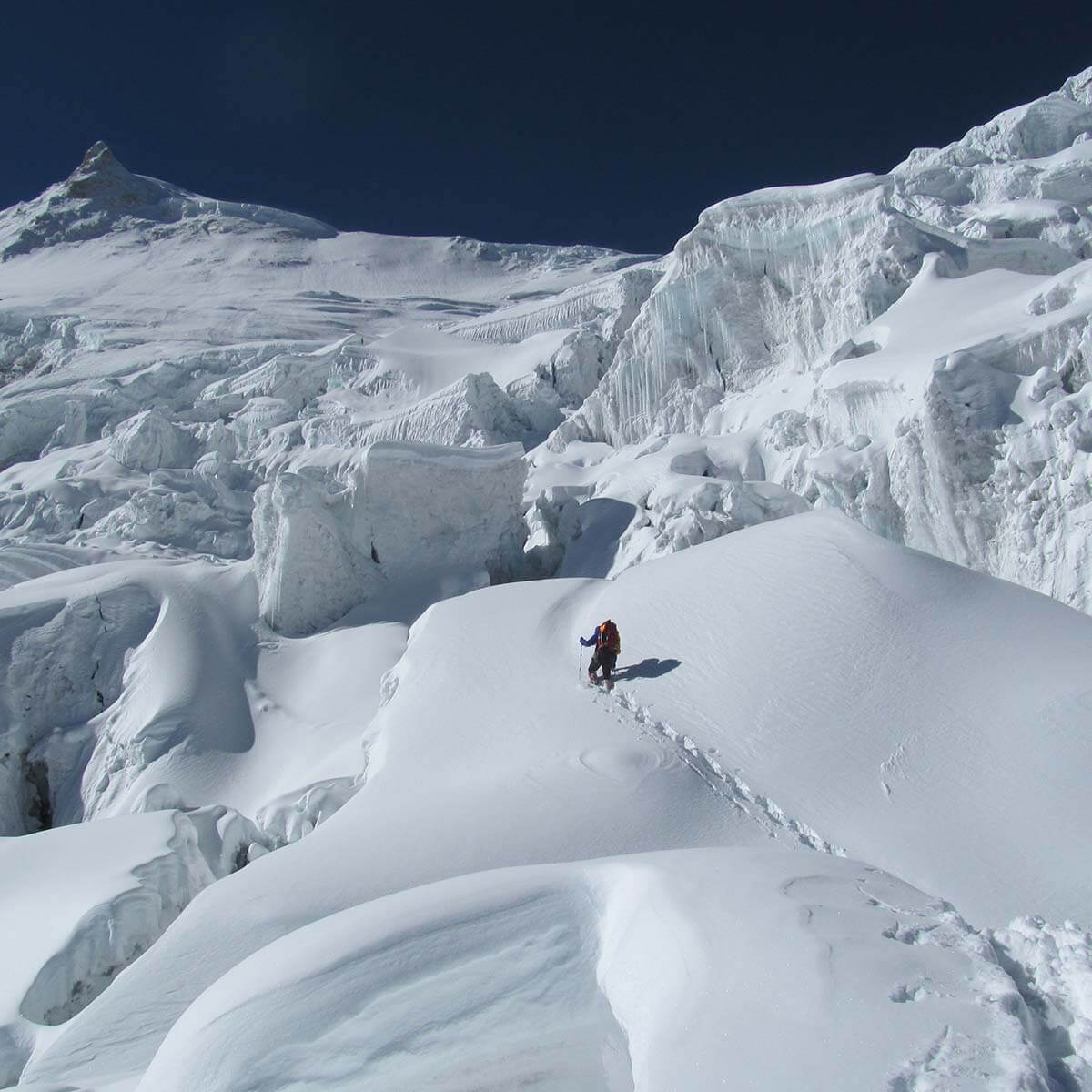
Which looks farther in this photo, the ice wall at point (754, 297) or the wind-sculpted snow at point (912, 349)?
the ice wall at point (754, 297)

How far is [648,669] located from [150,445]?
23.4 m

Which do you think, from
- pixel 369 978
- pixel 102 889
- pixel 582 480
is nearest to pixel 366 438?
pixel 582 480

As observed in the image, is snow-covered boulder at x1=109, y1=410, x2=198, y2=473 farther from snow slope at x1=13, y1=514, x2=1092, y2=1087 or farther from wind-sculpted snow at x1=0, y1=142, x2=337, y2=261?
wind-sculpted snow at x1=0, y1=142, x2=337, y2=261

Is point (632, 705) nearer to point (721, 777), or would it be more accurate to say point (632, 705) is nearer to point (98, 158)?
point (721, 777)

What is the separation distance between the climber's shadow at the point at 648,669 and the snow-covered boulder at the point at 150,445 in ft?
74.7

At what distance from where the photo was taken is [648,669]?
8.67 meters

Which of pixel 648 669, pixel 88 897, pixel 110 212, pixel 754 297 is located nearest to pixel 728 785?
pixel 648 669

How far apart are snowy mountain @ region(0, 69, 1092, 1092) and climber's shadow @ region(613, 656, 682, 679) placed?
39 mm

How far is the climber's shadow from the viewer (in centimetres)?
857

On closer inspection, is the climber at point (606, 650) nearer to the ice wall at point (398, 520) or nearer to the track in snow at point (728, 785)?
the track in snow at point (728, 785)

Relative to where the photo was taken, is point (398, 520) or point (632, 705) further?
point (398, 520)

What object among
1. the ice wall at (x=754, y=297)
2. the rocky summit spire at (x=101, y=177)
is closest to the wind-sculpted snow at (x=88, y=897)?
the ice wall at (x=754, y=297)

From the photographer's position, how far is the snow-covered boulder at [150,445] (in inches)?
1080

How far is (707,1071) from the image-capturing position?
2680 mm
